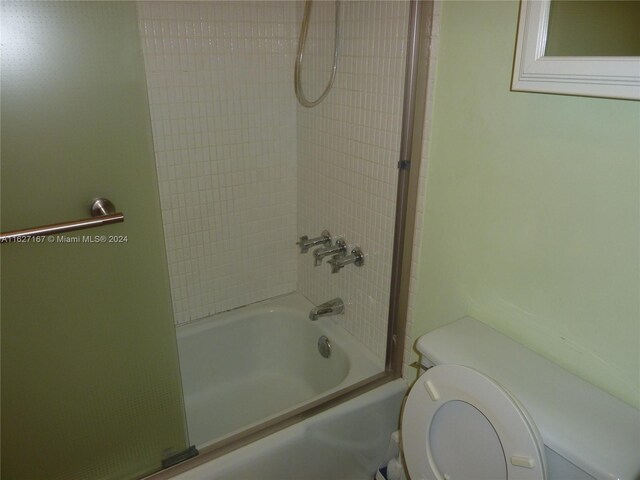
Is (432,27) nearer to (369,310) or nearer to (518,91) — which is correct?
(518,91)

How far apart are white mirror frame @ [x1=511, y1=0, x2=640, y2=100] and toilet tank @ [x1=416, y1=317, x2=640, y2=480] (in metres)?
0.60

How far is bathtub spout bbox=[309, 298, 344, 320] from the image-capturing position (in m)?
1.82

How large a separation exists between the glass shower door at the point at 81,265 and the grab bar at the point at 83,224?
2 cm

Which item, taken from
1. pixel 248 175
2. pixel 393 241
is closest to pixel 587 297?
pixel 393 241

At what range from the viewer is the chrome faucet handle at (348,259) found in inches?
64.7

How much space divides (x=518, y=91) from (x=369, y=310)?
91 centimetres

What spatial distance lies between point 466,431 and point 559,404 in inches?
8.6

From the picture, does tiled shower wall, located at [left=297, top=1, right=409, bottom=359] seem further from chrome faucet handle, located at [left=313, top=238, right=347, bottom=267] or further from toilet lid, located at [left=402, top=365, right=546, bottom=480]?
toilet lid, located at [left=402, top=365, right=546, bottom=480]

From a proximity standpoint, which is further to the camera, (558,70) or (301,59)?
(301,59)

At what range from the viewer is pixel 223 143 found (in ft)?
5.90

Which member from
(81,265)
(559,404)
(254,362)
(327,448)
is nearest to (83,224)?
(81,265)

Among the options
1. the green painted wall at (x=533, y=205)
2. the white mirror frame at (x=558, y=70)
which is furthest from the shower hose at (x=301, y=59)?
the white mirror frame at (x=558, y=70)

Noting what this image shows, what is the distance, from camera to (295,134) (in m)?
1.93

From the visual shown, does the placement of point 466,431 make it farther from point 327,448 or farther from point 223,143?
point 223,143
